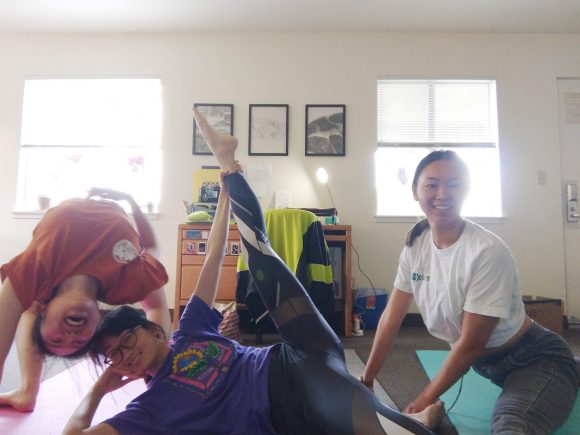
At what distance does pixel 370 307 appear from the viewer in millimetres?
2889

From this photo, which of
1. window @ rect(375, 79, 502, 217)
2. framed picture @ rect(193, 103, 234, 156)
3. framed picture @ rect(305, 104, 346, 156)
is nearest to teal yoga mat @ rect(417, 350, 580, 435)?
window @ rect(375, 79, 502, 217)

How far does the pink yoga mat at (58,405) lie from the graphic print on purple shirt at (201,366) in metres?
0.30

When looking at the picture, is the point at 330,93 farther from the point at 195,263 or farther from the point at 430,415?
the point at 430,415

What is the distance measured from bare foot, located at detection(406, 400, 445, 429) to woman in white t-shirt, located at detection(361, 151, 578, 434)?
2 cm

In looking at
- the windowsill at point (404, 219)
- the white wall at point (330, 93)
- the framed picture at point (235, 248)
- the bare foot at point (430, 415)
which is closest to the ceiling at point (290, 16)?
the white wall at point (330, 93)

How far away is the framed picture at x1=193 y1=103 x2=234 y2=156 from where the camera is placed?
328 cm

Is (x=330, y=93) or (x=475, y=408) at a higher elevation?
(x=330, y=93)

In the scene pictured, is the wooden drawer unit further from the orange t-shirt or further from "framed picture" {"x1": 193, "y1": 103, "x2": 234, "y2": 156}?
the orange t-shirt

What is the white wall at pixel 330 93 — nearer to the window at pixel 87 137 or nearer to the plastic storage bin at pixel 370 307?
the window at pixel 87 137

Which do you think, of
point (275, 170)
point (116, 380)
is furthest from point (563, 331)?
point (116, 380)

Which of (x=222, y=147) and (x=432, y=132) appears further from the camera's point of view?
(x=432, y=132)

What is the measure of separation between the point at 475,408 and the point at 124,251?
1420 millimetres

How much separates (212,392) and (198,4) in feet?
9.89

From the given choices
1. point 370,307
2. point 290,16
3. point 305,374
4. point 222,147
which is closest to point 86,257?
point 222,147
